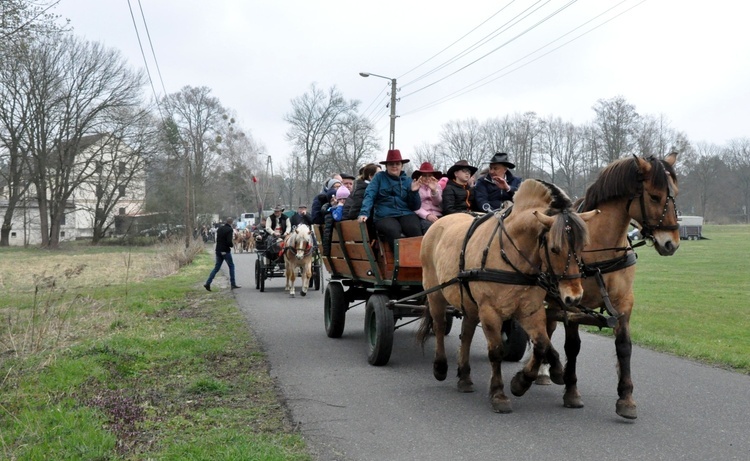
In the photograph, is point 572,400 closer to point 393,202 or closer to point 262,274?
point 393,202

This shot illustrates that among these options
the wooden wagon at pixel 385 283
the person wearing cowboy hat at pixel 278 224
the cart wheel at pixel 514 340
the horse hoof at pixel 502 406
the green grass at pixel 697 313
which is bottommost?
the green grass at pixel 697 313

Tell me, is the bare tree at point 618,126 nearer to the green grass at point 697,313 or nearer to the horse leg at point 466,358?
the green grass at point 697,313

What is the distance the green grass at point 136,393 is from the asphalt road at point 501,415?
1.19ft

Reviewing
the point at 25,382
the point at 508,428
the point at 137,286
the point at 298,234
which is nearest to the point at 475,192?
the point at 508,428

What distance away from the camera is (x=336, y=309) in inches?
396

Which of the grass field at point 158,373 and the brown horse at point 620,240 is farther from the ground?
the brown horse at point 620,240

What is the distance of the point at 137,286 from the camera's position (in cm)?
1947

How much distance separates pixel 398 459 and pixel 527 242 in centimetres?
208

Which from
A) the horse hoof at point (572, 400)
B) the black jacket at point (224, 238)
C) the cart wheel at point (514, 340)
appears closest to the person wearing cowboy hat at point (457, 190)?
the cart wheel at point (514, 340)

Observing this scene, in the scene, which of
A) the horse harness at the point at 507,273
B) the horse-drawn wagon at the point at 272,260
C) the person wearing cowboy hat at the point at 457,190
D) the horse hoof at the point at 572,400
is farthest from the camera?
the horse-drawn wagon at the point at 272,260

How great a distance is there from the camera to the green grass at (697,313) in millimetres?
8969

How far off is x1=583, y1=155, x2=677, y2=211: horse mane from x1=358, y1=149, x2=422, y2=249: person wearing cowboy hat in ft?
8.39

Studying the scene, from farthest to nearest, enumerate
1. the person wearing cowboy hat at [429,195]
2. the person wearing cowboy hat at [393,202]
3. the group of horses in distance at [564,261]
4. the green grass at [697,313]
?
1. the green grass at [697,313]
2. the person wearing cowboy hat at [429,195]
3. the person wearing cowboy hat at [393,202]
4. the group of horses in distance at [564,261]

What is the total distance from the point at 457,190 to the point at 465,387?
2588mm
